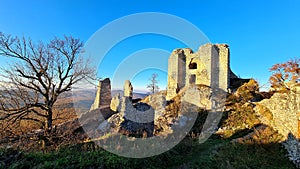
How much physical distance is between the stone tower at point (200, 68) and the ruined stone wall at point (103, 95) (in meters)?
8.16

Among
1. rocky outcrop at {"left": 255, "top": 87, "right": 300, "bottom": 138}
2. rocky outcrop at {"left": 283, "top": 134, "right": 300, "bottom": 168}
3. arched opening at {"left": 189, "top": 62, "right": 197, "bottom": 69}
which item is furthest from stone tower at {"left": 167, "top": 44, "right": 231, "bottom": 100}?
rocky outcrop at {"left": 283, "top": 134, "right": 300, "bottom": 168}

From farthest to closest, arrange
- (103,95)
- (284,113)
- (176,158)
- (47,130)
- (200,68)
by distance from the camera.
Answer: (103,95) < (200,68) < (47,130) < (284,113) < (176,158)

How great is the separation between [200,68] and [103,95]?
43.0 ft

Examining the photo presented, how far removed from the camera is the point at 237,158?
246 inches

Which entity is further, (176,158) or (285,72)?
(285,72)

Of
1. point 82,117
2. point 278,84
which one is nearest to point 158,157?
point 82,117

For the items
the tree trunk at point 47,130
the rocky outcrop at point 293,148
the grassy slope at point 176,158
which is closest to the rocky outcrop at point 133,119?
the tree trunk at point 47,130

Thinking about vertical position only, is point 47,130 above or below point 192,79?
below

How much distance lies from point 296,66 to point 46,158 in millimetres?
25764

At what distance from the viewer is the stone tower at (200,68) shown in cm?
1967

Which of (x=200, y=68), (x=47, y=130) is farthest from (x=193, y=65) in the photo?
(x=47, y=130)

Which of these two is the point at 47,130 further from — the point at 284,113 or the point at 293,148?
the point at 284,113

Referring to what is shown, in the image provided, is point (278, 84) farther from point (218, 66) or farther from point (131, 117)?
point (131, 117)

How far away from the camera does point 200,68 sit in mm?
21125
